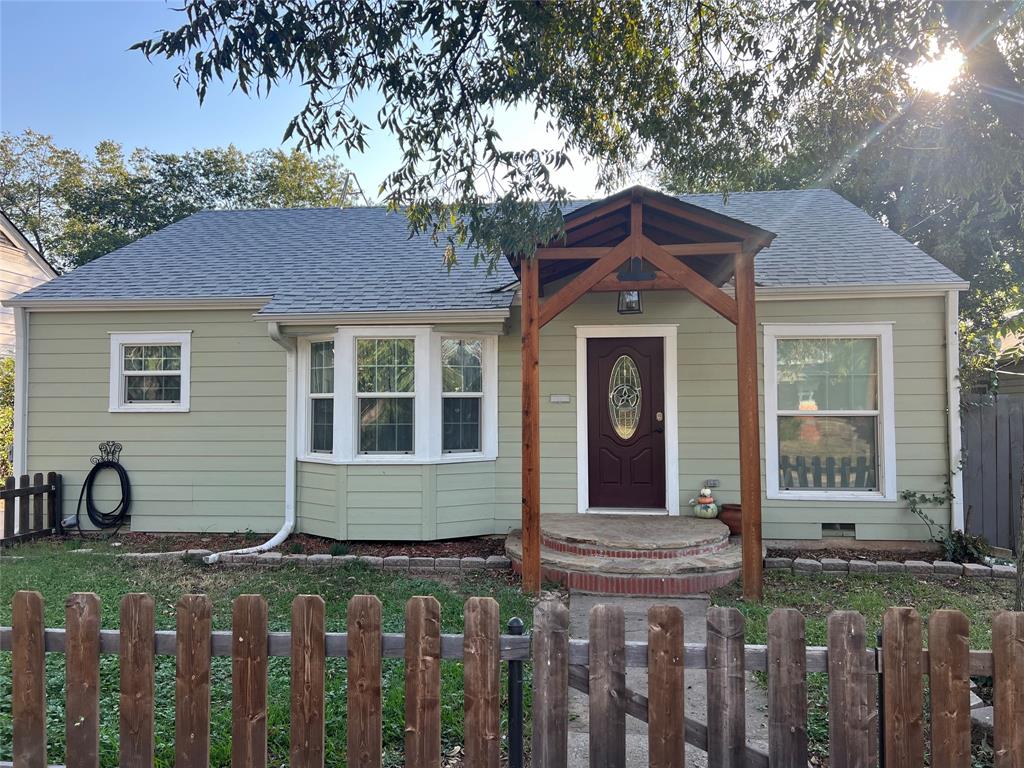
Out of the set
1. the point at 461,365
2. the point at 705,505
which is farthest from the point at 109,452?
the point at 705,505

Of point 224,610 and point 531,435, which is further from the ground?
point 531,435

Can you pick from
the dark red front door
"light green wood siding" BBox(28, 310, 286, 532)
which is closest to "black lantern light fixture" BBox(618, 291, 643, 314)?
the dark red front door

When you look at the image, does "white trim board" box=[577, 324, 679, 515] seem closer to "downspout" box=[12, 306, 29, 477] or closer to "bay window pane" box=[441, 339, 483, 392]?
"bay window pane" box=[441, 339, 483, 392]

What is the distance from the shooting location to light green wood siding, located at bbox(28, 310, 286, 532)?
7359 mm

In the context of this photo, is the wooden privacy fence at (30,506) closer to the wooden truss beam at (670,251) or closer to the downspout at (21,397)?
the downspout at (21,397)

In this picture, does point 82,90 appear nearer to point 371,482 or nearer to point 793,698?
point 371,482

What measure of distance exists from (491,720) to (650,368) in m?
5.35

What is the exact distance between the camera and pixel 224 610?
15.5ft

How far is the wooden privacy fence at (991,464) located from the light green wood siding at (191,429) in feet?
26.2

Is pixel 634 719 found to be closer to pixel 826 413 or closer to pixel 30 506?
pixel 826 413

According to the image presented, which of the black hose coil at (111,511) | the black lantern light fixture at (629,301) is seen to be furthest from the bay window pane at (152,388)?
the black lantern light fixture at (629,301)

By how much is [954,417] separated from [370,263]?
718 cm

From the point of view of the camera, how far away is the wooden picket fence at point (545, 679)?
2.02 meters

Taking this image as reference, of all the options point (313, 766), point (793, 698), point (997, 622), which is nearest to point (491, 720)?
point (313, 766)
